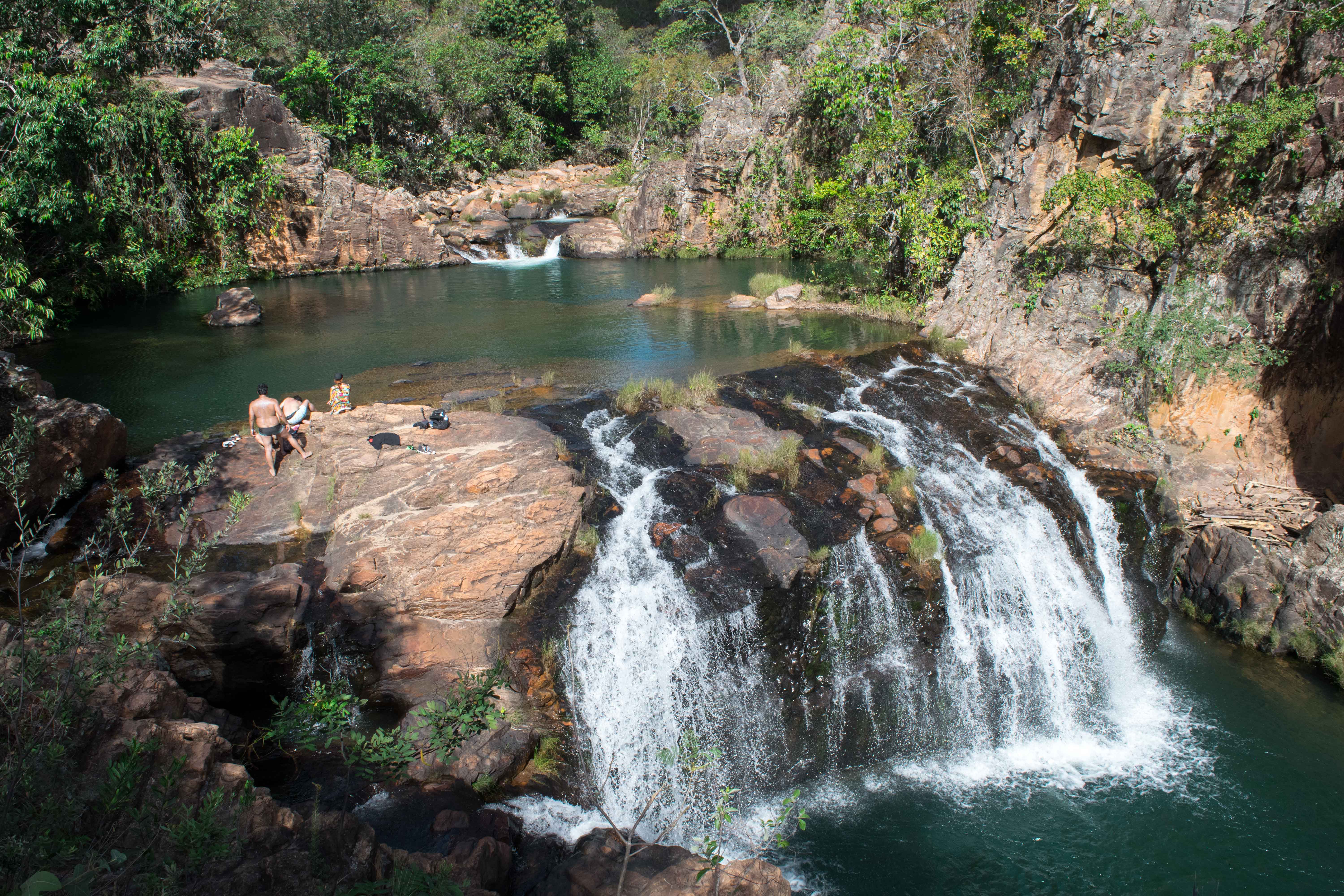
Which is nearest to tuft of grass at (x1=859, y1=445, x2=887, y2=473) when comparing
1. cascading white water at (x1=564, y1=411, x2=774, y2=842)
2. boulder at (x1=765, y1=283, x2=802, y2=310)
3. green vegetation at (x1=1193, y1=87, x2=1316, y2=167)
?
cascading white water at (x1=564, y1=411, x2=774, y2=842)

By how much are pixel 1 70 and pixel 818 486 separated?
17.9 meters

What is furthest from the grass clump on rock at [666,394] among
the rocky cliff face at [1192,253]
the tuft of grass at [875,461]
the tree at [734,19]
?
the tree at [734,19]

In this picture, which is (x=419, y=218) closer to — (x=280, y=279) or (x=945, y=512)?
(x=280, y=279)

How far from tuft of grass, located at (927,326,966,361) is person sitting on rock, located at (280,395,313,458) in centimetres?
1234

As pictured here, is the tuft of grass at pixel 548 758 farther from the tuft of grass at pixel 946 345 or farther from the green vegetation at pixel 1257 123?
the green vegetation at pixel 1257 123

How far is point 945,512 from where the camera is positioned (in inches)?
418

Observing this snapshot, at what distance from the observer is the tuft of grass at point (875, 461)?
443 inches

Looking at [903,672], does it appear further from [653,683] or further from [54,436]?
[54,436]

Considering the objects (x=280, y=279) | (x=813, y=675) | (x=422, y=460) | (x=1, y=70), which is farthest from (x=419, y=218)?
(x=813, y=675)

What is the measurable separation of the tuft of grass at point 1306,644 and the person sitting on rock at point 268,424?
46.6 ft

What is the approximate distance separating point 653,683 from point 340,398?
759cm

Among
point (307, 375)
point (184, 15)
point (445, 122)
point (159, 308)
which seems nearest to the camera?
point (307, 375)

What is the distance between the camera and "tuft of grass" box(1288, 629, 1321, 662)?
9.91 metres

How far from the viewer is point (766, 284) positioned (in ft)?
78.1
